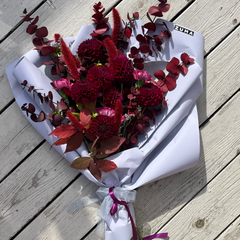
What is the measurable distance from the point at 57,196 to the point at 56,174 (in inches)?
3.3

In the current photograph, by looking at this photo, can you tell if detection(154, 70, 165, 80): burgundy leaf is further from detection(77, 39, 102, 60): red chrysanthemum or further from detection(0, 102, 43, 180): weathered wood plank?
detection(0, 102, 43, 180): weathered wood plank

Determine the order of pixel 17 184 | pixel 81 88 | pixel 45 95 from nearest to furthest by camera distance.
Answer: pixel 81 88 → pixel 45 95 → pixel 17 184

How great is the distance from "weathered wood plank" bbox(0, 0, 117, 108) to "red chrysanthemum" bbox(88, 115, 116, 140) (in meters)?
0.41

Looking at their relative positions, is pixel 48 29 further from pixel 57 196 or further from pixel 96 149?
pixel 57 196

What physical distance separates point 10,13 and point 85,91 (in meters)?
0.51

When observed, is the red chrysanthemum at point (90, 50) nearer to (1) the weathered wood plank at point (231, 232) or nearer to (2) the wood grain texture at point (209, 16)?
(2) the wood grain texture at point (209, 16)

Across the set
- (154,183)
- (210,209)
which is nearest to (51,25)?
(154,183)

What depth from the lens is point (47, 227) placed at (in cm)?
89

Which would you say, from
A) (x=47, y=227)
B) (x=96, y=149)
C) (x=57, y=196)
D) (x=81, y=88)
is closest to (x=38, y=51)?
(x=81, y=88)

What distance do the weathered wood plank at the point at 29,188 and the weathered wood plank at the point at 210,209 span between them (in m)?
0.46

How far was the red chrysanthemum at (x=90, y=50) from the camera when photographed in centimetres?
74

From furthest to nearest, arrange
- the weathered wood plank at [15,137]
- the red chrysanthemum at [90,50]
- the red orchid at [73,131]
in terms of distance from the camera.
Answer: the weathered wood plank at [15,137] < the red chrysanthemum at [90,50] < the red orchid at [73,131]

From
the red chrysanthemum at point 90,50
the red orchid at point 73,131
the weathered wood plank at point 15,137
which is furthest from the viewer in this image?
the weathered wood plank at point 15,137

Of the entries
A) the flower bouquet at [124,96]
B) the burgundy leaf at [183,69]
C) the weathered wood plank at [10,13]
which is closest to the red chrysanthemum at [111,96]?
the flower bouquet at [124,96]
